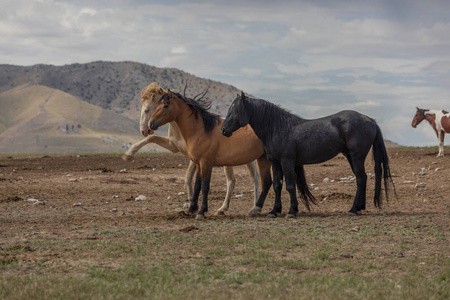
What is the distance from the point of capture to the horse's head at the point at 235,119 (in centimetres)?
1116

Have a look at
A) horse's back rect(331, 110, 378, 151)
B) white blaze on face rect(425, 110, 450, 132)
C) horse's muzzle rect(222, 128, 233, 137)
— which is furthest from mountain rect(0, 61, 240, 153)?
horse's muzzle rect(222, 128, 233, 137)

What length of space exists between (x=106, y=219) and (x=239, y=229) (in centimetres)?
316

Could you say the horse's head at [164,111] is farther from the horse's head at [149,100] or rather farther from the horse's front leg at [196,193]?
the horse's front leg at [196,193]

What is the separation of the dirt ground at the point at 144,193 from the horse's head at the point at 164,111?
1.91 m

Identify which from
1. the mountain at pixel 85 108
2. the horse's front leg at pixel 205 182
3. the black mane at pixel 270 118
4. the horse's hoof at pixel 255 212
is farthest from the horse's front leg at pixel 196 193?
the mountain at pixel 85 108

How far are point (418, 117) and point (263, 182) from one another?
18.6m

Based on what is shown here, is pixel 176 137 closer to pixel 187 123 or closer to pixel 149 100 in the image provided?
pixel 187 123

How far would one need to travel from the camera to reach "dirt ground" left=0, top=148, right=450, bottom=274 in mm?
11352

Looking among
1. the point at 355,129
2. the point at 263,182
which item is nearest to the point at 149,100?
the point at 263,182

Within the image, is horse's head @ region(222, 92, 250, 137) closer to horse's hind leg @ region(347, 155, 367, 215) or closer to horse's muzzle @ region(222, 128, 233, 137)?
horse's muzzle @ region(222, 128, 233, 137)

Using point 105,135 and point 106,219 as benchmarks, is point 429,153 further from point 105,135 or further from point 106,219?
point 105,135

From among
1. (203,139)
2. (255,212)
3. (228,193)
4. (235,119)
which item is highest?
(235,119)

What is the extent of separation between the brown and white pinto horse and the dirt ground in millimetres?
764

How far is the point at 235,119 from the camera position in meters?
11.2
